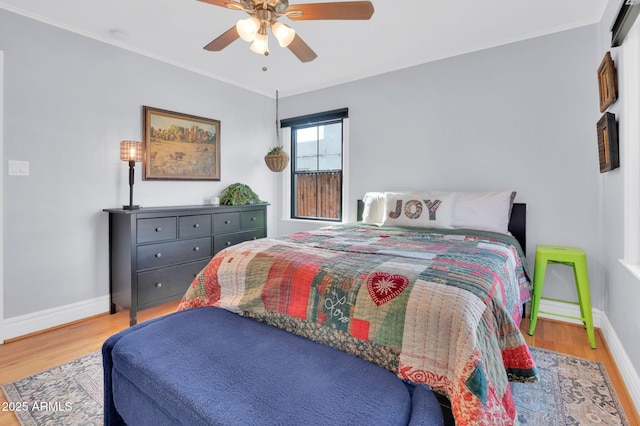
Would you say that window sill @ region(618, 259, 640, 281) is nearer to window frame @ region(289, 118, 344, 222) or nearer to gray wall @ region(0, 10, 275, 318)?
window frame @ region(289, 118, 344, 222)

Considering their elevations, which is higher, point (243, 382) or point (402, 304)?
point (402, 304)

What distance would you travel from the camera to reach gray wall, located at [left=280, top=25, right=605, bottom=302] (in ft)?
8.57

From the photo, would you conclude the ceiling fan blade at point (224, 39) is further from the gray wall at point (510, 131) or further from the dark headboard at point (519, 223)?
the dark headboard at point (519, 223)

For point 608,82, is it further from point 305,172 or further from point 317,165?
point 305,172

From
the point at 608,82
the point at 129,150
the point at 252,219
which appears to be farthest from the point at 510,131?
the point at 129,150

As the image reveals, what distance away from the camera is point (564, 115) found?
267 cm

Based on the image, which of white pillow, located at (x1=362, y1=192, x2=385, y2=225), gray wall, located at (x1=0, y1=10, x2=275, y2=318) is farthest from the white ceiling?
white pillow, located at (x1=362, y1=192, x2=385, y2=225)

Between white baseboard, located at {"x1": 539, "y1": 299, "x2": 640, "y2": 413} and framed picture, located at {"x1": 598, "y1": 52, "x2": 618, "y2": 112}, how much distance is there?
1547 millimetres

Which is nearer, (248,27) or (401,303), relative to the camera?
(401,303)

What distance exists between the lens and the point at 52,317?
2627 millimetres

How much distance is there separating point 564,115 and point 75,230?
4223 mm

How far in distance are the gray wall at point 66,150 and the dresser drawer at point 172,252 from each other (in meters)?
0.51

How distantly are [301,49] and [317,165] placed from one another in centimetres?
224

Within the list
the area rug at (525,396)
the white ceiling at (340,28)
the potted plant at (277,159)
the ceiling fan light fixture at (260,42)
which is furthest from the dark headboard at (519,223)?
the potted plant at (277,159)
